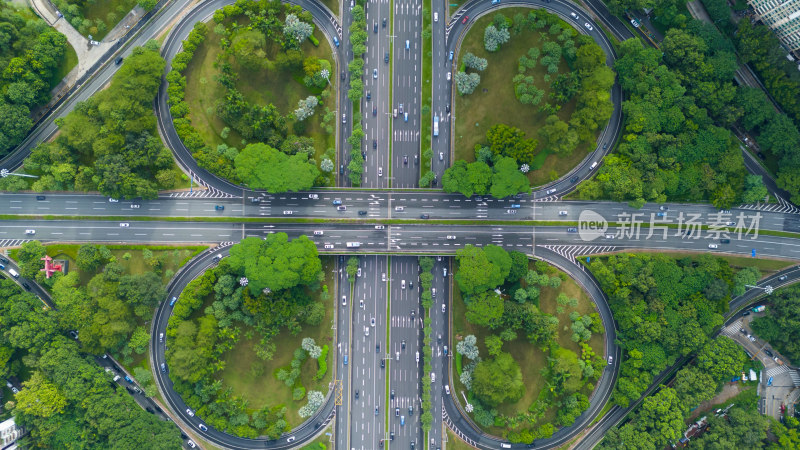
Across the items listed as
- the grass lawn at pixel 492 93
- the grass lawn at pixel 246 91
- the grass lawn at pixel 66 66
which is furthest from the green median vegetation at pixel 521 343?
the grass lawn at pixel 66 66

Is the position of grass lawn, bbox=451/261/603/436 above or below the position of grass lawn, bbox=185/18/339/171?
below

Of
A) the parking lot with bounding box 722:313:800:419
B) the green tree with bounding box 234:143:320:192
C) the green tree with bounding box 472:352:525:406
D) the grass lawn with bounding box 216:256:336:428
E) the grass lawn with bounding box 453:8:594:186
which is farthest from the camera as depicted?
the parking lot with bounding box 722:313:800:419

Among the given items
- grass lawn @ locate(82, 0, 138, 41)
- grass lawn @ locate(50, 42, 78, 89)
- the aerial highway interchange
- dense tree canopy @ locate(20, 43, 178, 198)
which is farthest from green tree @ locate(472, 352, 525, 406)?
grass lawn @ locate(50, 42, 78, 89)

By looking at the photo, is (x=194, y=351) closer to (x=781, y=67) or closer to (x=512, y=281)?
(x=512, y=281)

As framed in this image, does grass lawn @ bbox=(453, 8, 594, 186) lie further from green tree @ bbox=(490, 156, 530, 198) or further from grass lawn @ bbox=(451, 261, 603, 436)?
grass lawn @ bbox=(451, 261, 603, 436)

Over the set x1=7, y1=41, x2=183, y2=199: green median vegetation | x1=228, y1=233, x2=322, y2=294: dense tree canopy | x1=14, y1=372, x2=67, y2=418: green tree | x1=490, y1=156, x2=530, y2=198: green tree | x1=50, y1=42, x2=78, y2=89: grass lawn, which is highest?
x1=50, y1=42, x2=78, y2=89: grass lawn

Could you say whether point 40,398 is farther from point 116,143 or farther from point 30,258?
point 116,143

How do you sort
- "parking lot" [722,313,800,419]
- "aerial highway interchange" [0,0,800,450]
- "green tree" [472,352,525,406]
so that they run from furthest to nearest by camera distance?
"parking lot" [722,313,800,419] < "aerial highway interchange" [0,0,800,450] < "green tree" [472,352,525,406]
